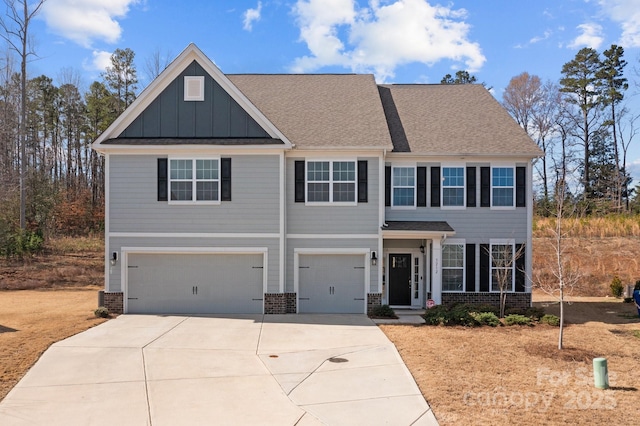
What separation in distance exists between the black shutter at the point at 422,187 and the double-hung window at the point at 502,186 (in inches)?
93.8

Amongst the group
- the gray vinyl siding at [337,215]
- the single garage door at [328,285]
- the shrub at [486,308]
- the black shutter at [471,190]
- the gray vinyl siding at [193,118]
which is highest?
the gray vinyl siding at [193,118]

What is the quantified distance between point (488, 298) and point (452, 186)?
13.7ft

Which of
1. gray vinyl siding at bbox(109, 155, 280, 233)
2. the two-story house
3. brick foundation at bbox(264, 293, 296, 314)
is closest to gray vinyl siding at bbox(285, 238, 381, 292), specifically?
the two-story house

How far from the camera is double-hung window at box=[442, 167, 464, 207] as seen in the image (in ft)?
55.6

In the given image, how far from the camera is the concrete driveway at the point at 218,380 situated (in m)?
7.32

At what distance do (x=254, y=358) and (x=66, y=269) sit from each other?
2001 cm

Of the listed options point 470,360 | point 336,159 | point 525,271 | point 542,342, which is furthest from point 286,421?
point 525,271

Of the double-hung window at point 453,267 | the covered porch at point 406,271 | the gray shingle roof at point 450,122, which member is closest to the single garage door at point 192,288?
the covered porch at point 406,271

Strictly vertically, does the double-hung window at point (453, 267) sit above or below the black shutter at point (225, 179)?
below

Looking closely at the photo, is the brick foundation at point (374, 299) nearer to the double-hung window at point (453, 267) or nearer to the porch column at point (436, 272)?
the porch column at point (436, 272)

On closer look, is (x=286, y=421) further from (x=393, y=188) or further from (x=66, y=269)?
(x=66, y=269)

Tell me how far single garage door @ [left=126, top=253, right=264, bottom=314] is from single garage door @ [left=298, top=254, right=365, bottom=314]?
1544 mm

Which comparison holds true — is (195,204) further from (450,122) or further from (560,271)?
(560,271)

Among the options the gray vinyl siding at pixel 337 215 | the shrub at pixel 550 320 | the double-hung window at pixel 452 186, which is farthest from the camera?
the double-hung window at pixel 452 186
